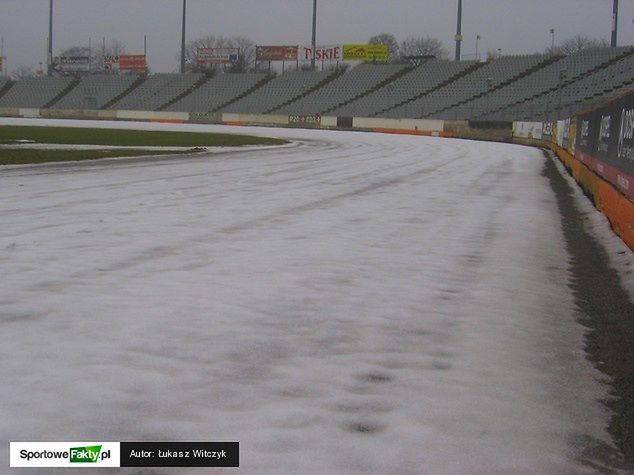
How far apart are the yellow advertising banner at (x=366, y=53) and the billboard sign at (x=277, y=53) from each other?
26.6 feet

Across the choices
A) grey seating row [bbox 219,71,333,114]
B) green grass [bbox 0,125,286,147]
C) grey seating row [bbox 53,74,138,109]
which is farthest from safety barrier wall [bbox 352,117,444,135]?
grey seating row [bbox 53,74,138,109]

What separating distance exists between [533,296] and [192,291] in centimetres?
274

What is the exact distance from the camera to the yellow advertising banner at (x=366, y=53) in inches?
3287

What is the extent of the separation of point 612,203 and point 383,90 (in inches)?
2372

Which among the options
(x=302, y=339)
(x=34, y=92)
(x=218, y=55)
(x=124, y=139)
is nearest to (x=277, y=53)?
(x=218, y=55)

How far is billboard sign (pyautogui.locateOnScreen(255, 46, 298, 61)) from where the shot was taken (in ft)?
298

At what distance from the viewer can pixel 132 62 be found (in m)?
98.6

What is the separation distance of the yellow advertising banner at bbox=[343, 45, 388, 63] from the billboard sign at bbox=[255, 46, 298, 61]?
26.6 ft

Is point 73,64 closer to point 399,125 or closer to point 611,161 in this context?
point 399,125

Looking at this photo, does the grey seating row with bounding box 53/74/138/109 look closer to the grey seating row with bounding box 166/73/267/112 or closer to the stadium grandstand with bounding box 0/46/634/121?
the stadium grandstand with bounding box 0/46/634/121

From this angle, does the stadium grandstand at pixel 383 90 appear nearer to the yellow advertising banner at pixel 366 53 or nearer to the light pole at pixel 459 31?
the light pole at pixel 459 31

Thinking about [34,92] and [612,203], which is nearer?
[612,203]

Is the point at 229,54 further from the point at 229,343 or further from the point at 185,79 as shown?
the point at 229,343

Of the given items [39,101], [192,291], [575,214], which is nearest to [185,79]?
[39,101]
